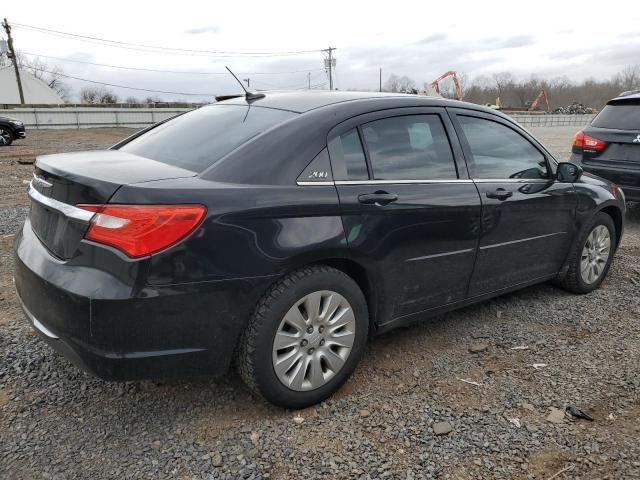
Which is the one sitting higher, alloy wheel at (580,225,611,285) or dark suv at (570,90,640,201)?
dark suv at (570,90,640,201)

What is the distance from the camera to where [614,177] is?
6551mm

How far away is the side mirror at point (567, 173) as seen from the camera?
13.2 ft

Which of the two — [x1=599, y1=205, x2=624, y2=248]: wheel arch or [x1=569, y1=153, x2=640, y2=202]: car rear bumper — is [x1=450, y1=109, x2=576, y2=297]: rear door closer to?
[x1=599, y1=205, x2=624, y2=248]: wheel arch

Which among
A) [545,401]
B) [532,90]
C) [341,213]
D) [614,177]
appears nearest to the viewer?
[341,213]

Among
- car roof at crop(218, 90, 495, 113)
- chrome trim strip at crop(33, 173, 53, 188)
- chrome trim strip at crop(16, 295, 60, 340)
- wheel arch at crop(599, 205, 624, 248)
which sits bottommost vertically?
wheel arch at crop(599, 205, 624, 248)

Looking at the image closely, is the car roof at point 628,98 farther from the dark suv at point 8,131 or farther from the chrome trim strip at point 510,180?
the dark suv at point 8,131

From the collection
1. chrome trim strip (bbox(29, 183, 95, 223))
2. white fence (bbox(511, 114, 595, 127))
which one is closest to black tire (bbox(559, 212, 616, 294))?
chrome trim strip (bbox(29, 183, 95, 223))

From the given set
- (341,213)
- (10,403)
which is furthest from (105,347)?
(341,213)

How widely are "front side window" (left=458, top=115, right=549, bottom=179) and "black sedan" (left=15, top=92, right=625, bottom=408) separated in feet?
0.05

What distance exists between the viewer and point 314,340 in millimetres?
2713

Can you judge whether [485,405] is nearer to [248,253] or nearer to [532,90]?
[248,253]

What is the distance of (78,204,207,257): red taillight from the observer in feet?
7.32

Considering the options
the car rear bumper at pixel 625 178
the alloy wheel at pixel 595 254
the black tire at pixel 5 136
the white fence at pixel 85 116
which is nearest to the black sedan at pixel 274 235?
the alloy wheel at pixel 595 254

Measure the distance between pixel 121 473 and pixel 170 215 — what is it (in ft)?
3.69
